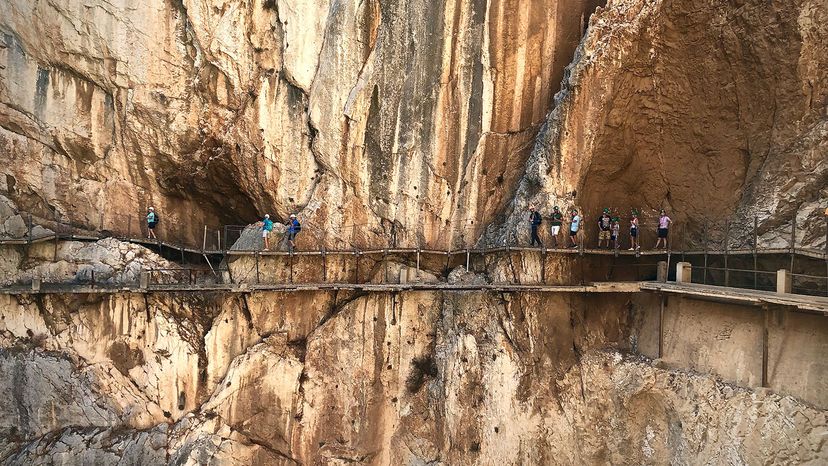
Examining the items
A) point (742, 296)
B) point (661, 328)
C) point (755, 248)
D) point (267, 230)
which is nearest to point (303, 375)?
point (267, 230)

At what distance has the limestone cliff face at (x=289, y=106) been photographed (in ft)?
53.4

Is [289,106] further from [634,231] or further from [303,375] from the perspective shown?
[634,231]

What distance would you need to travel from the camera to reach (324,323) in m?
16.6

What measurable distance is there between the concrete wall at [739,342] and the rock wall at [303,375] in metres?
1.11

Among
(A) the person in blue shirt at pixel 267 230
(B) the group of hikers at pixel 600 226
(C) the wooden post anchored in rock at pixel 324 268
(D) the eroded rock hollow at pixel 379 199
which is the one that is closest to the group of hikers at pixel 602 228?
(B) the group of hikers at pixel 600 226

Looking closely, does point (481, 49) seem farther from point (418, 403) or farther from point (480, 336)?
point (418, 403)

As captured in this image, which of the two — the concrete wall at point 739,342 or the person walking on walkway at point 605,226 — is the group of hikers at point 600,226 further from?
the concrete wall at point 739,342

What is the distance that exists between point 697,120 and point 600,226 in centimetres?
338

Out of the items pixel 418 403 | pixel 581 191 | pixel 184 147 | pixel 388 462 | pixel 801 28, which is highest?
pixel 801 28

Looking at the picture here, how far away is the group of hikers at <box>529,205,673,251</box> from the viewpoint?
1492 cm

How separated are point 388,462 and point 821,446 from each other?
9.79 metres

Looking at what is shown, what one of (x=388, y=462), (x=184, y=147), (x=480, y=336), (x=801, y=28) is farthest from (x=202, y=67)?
→ (x=801, y=28)

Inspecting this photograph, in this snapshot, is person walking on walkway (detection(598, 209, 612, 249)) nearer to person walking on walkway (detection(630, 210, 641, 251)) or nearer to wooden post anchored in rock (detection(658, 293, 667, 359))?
person walking on walkway (detection(630, 210, 641, 251))

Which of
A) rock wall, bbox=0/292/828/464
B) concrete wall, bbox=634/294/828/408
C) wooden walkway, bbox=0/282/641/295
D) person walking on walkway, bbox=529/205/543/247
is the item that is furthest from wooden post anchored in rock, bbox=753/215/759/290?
wooden walkway, bbox=0/282/641/295
